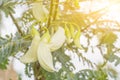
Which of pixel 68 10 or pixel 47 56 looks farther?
pixel 68 10

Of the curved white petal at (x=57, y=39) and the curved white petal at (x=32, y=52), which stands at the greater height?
the curved white petal at (x=57, y=39)

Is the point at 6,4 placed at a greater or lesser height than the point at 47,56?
greater

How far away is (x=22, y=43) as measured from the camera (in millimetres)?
419

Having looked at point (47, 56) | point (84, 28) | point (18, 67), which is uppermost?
point (18, 67)

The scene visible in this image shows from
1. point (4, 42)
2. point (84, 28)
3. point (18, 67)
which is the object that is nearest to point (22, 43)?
point (4, 42)

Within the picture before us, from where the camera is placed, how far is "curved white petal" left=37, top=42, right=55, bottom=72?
348 millimetres

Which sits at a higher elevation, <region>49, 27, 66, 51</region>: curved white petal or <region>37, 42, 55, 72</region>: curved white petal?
<region>49, 27, 66, 51</region>: curved white petal

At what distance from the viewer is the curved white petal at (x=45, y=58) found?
1.14 ft

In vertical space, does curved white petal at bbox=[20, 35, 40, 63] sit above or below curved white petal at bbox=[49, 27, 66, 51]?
below

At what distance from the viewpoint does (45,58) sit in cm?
35

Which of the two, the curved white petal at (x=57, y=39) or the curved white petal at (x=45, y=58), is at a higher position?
the curved white petal at (x=57, y=39)

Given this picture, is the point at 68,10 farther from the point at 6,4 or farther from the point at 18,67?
the point at 18,67

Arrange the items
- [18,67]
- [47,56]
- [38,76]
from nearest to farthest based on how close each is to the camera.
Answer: [47,56] → [38,76] → [18,67]

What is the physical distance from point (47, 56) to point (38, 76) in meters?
0.14
